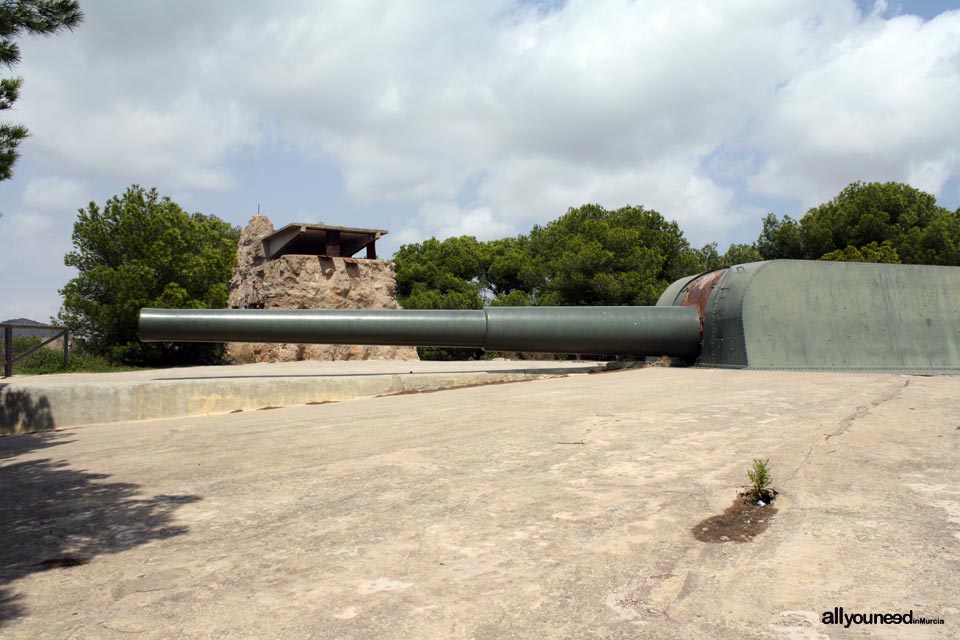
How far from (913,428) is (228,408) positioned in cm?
587

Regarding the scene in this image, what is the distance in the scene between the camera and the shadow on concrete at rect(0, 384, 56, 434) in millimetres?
6406

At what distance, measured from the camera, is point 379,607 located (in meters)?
1.78

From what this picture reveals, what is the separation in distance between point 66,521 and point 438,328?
16.4 ft

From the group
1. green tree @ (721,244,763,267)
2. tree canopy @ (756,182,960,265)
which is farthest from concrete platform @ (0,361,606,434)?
green tree @ (721,244,763,267)

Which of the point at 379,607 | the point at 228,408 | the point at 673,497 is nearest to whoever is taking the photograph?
the point at 379,607

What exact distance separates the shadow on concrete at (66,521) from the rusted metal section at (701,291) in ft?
20.4

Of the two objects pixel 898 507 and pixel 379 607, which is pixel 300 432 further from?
pixel 898 507

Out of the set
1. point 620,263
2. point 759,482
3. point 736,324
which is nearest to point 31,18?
point 759,482

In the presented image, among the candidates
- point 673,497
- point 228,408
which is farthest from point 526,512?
point 228,408

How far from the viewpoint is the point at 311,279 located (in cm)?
1391

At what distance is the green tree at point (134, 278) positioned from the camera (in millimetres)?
14633

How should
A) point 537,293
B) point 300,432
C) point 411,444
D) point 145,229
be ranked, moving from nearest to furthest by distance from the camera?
point 411,444
point 300,432
point 145,229
point 537,293

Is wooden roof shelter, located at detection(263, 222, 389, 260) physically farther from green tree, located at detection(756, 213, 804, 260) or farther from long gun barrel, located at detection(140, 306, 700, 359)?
green tree, located at detection(756, 213, 804, 260)

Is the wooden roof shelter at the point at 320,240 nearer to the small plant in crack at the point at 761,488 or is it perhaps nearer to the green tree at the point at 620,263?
the green tree at the point at 620,263
